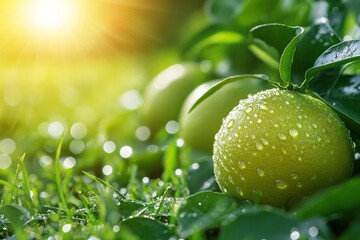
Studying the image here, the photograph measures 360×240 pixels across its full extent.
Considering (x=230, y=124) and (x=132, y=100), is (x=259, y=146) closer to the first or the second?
(x=230, y=124)

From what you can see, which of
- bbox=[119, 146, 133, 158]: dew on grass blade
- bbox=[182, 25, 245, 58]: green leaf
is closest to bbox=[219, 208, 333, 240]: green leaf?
bbox=[119, 146, 133, 158]: dew on grass blade

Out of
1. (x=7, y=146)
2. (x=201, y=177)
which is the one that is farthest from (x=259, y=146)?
(x=7, y=146)

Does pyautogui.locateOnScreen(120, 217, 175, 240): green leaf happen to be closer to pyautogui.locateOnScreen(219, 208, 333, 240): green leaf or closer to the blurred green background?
pyautogui.locateOnScreen(219, 208, 333, 240): green leaf

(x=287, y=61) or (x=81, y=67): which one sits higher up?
(x=287, y=61)

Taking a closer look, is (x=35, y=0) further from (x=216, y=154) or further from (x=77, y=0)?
(x=216, y=154)

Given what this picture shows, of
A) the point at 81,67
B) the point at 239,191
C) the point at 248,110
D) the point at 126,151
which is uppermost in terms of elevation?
the point at 248,110

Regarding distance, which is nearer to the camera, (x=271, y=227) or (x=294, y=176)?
(x=271, y=227)
